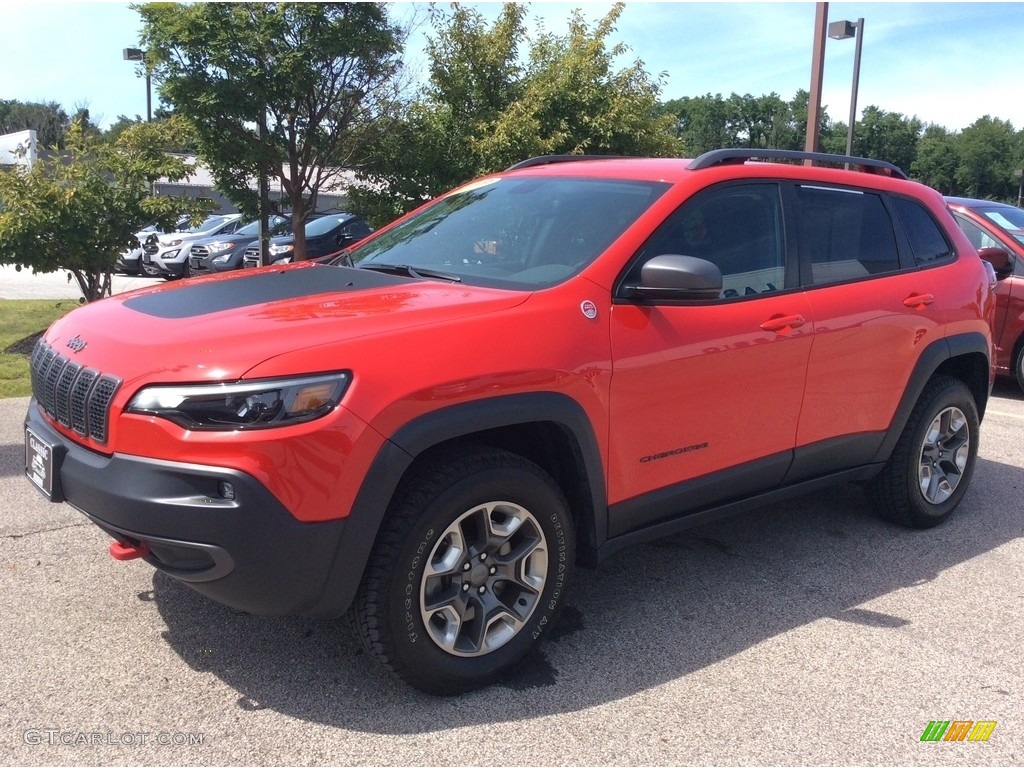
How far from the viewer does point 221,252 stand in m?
17.2

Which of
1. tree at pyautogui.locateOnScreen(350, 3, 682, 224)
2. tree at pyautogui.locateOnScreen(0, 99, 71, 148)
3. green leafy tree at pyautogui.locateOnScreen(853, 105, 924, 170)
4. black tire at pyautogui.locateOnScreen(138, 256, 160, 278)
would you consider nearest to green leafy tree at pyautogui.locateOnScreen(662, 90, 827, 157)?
green leafy tree at pyautogui.locateOnScreen(853, 105, 924, 170)

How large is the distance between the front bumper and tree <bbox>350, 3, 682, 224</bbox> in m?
8.69

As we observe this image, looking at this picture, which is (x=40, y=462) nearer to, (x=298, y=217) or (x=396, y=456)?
(x=396, y=456)

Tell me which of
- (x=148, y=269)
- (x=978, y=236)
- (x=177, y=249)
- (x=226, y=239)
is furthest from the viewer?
(x=148, y=269)

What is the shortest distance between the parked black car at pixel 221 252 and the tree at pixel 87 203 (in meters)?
6.82

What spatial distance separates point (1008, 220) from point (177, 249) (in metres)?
15.4

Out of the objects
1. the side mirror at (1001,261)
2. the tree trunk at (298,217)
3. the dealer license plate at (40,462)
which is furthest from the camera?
the tree trunk at (298,217)

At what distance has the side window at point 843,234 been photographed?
415 centimetres

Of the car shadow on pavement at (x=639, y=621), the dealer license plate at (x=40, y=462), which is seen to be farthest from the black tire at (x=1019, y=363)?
the dealer license plate at (x=40, y=462)

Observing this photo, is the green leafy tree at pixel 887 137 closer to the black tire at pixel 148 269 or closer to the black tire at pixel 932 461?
the black tire at pixel 148 269

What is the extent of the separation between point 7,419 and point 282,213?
605 centimetres

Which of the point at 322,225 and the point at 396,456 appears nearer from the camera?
the point at 396,456

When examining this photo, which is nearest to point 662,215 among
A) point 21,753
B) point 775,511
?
point 775,511

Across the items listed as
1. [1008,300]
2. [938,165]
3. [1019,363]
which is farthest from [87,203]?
[938,165]
